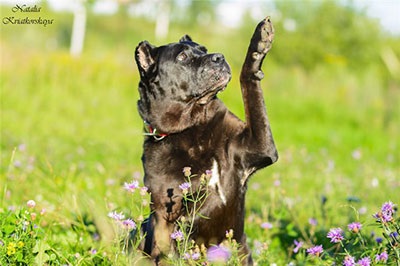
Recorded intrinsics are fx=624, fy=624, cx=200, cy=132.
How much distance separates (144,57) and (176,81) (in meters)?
0.25

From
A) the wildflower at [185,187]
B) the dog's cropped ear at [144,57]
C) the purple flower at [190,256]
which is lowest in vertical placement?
the purple flower at [190,256]

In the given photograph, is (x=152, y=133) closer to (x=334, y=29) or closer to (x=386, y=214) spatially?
(x=386, y=214)

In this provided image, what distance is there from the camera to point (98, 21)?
31172 millimetres

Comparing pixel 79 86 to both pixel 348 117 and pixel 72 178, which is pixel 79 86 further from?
pixel 72 178

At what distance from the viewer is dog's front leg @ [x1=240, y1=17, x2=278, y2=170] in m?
3.23

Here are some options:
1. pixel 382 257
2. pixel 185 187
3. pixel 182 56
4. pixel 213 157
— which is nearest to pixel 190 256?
pixel 185 187

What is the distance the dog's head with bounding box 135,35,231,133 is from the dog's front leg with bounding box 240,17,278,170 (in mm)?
287

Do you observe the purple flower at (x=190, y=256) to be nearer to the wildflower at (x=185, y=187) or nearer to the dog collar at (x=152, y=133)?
the wildflower at (x=185, y=187)

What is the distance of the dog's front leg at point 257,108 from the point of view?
3232 millimetres

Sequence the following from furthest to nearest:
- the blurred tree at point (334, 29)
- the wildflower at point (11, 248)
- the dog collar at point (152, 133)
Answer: the blurred tree at point (334, 29) < the dog collar at point (152, 133) < the wildflower at point (11, 248)

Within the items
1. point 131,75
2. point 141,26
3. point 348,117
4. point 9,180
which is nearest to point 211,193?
point 9,180

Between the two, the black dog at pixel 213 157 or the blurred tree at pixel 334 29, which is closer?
the black dog at pixel 213 157

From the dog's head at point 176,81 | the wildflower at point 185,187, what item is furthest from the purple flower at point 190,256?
the dog's head at point 176,81

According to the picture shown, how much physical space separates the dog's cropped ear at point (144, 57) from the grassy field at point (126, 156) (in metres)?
0.87
